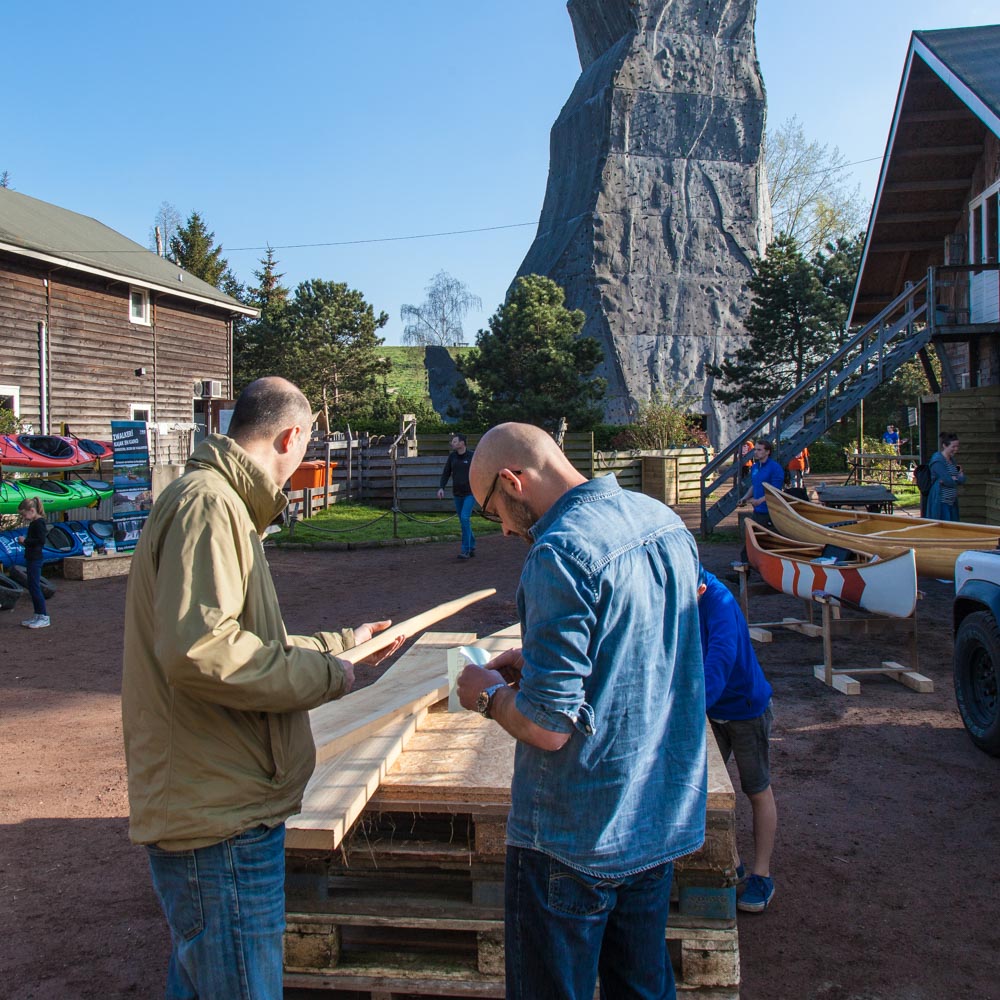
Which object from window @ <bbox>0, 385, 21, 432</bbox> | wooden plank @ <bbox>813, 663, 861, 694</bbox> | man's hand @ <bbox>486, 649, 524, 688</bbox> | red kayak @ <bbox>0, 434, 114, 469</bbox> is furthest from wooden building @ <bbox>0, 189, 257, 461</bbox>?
man's hand @ <bbox>486, 649, 524, 688</bbox>

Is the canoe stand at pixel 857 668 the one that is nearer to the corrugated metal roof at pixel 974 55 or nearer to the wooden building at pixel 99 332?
the corrugated metal roof at pixel 974 55

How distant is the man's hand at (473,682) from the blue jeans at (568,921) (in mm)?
342

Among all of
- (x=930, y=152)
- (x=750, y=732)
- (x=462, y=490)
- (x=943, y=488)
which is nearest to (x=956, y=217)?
(x=930, y=152)

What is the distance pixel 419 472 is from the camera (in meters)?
23.1

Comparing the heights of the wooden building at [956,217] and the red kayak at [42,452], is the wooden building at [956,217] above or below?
above

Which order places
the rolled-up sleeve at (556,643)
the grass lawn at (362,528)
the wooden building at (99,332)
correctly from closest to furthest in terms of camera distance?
the rolled-up sleeve at (556,643), the grass lawn at (362,528), the wooden building at (99,332)

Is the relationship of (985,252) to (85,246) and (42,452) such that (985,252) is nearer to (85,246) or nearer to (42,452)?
(42,452)

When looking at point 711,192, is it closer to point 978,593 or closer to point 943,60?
point 943,60

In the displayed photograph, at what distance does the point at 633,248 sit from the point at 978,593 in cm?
3680

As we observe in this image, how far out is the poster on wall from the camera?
13.8 m

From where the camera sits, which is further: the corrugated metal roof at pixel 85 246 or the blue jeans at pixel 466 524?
the corrugated metal roof at pixel 85 246

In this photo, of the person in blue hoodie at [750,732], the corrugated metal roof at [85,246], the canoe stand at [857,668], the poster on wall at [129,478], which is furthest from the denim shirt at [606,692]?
the corrugated metal roof at [85,246]

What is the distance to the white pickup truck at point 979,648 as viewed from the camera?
218 inches

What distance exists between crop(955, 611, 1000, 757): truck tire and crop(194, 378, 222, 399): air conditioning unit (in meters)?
24.4
